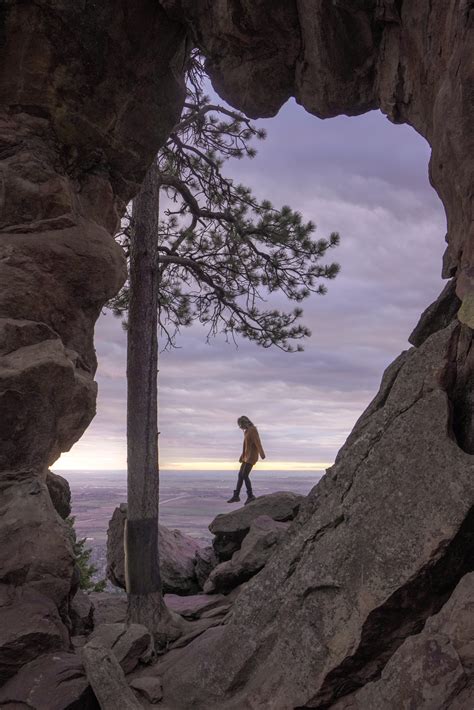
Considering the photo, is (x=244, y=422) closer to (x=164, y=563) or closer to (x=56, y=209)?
(x=164, y=563)

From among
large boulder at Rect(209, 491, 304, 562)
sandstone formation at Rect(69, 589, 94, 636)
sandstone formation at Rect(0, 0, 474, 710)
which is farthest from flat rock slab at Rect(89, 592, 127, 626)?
large boulder at Rect(209, 491, 304, 562)

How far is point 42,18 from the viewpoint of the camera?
699 cm

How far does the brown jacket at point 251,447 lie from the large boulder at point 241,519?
2.33 m

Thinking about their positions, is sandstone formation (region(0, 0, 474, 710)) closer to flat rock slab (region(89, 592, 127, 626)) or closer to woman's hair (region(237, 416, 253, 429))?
flat rock slab (region(89, 592, 127, 626))

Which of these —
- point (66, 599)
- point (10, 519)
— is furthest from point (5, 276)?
point (66, 599)

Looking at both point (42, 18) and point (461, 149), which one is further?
point (42, 18)

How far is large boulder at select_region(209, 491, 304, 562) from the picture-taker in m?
11.1

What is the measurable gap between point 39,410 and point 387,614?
4.66 meters

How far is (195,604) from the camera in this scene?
364 inches

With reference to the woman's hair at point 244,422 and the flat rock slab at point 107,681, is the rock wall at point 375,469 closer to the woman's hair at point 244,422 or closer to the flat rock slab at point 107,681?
the flat rock slab at point 107,681

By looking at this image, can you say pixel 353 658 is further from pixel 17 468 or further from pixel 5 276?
pixel 5 276

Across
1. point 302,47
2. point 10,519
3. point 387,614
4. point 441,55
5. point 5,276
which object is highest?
point 302,47

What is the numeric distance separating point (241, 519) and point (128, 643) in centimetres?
485

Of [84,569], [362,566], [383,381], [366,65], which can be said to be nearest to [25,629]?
[362,566]
